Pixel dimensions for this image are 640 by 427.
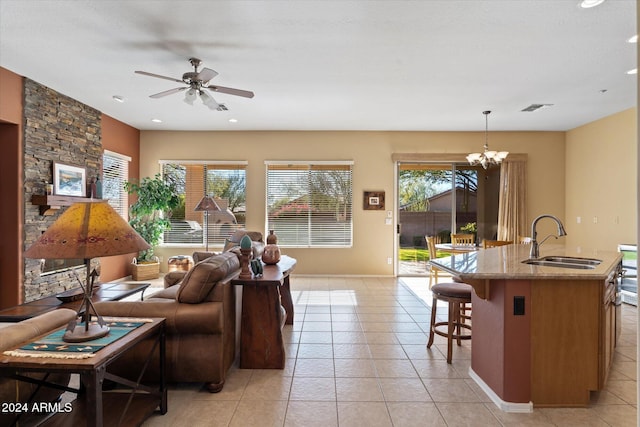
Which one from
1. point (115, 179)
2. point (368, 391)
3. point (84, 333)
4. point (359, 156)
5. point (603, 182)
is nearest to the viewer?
point (84, 333)

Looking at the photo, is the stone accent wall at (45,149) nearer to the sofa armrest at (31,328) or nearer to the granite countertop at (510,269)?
the sofa armrest at (31,328)

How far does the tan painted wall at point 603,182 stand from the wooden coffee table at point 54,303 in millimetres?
6704

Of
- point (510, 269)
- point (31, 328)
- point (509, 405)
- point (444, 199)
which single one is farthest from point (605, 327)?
point (444, 199)

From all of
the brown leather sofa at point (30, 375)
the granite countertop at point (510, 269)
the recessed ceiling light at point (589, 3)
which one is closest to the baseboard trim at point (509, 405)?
the granite countertop at point (510, 269)

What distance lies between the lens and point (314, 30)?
117 inches

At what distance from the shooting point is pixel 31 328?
5.89 ft

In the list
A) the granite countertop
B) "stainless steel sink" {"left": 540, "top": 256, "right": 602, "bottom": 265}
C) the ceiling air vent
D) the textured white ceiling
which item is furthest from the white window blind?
the ceiling air vent

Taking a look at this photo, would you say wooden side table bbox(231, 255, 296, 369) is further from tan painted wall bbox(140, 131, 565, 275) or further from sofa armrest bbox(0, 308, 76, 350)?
tan painted wall bbox(140, 131, 565, 275)

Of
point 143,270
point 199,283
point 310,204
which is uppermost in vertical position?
point 310,204

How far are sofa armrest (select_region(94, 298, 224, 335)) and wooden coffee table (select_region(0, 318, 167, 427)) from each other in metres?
0.15

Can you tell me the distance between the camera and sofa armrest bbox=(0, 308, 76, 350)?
64.6 inches

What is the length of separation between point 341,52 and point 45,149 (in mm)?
3968

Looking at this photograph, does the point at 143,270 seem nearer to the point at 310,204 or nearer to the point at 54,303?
the point at 54,303

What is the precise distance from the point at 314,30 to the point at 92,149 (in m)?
4.23
